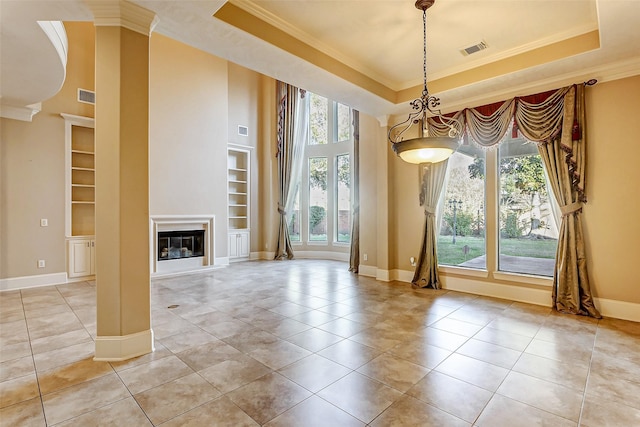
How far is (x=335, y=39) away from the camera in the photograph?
12.7 ft

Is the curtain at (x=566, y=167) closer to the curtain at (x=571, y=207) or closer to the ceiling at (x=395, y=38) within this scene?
the curtain at (x=571, y=207)

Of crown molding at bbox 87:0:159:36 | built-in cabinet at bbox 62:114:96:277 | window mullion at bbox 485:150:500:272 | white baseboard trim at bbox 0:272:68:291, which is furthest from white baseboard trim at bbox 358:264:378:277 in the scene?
white baseboard trim at bbox 0:272:68:291

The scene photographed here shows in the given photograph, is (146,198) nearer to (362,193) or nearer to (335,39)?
(335,39)

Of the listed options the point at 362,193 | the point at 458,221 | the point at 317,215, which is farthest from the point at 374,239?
the point at 317,215

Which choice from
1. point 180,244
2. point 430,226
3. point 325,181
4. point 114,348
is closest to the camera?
point 114,348

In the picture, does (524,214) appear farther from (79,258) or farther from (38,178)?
(38,178)

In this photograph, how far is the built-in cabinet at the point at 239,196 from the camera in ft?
27.8

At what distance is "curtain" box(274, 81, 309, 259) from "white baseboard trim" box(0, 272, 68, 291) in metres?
4.66

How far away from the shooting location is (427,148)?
117 inches

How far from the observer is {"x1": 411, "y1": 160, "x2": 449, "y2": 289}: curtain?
5.40 meters

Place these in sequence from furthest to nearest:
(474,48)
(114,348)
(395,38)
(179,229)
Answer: (179,229)
(474,48)
(395,38)
(114,348)

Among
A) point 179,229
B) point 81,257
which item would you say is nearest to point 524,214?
point 179,229

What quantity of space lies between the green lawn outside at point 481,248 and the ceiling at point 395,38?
2.25 metres

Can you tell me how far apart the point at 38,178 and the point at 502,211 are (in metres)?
8.20
